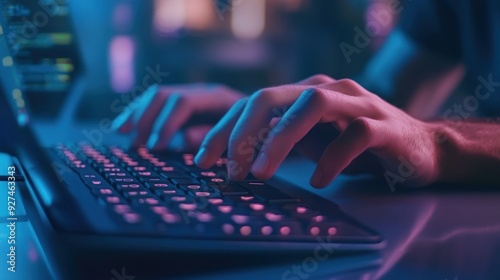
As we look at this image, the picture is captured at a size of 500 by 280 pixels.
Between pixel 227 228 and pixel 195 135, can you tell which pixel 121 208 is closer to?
pixel 227 228

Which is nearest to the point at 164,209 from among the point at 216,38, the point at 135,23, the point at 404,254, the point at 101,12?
the point at 404,254

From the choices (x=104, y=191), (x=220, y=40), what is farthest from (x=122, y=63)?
(x=104, y=191)

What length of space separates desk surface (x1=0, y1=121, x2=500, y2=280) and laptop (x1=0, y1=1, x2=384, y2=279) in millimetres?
11

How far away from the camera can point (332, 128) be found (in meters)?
0.58

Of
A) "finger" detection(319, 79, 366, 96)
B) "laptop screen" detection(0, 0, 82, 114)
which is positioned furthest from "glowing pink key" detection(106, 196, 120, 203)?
"laptop screen" detection(0, 0, 82, 114)

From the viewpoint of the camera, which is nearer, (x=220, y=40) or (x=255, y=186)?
(x=255, y=186)

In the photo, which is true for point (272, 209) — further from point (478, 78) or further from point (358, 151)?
point (478, 78)

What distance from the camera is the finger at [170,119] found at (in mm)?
754

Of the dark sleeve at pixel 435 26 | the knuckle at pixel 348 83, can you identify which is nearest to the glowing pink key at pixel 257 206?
the knuckle at pixel 348 83

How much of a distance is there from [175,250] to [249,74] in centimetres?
216

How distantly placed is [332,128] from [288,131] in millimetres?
106

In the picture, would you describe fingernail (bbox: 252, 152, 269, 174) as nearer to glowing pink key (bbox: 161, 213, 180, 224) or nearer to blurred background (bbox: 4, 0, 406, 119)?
glowing pink key (bbox: 161, 213, 180, 224)

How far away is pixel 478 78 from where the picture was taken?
96 cm

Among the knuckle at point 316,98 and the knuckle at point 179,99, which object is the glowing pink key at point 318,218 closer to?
the knuckle at point 316,98
